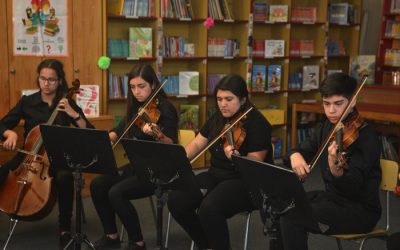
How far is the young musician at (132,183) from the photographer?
324 centimetres

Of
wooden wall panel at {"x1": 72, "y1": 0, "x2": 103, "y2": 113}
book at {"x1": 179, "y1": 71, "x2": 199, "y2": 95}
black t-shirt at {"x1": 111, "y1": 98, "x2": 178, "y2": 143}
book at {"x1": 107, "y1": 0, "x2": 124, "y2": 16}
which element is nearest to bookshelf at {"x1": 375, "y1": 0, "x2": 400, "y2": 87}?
book at {"x1": 179, "y1": 71, "x2": 199, "y2": 95}

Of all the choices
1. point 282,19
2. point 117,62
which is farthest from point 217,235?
point 282,19

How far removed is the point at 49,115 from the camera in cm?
361

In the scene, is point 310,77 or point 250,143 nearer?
point 250,143

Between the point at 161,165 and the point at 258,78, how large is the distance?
11.7 feet

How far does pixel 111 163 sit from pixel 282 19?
3.82 meters

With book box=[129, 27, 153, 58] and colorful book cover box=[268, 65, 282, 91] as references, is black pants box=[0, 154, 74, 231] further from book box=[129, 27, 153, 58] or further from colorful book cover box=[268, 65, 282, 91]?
colorful book cover box=[268, 65, 282, 91]

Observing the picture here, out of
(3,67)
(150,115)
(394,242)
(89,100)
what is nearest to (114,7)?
(89,100)

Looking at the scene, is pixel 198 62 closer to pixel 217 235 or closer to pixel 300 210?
pixel 217 235

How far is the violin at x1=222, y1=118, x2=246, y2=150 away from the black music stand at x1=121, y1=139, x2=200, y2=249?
35 cm

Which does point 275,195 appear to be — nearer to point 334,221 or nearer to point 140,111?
point 334,221

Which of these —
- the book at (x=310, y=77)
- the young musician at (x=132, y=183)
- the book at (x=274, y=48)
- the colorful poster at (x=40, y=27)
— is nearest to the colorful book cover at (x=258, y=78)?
the book at (x=274, y=48)

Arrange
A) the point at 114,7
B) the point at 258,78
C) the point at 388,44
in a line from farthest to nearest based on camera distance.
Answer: the point at 388,44, the point at 258,78, the point at 114,7

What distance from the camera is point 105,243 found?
11.2 feet
